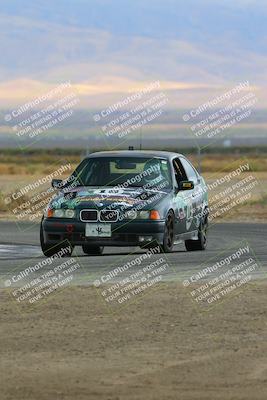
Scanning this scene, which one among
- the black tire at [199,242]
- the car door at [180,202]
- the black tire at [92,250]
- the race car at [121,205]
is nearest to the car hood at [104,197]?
the race car at [121,205]

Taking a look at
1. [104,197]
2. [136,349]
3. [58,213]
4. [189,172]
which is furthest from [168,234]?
[136,349]

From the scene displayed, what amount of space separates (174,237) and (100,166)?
160 cm

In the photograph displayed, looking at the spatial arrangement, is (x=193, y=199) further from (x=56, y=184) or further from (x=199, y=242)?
(x=56, y=184)

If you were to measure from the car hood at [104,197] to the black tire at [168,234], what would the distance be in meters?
0.34

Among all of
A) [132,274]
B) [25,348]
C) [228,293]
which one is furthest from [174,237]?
[25,348]

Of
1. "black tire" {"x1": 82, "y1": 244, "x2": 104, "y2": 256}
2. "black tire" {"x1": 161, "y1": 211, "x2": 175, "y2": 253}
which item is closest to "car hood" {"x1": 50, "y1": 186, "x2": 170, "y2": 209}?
"black tire" {"x1": 161, "y1": 211, "x2": 175, "y2": 253}

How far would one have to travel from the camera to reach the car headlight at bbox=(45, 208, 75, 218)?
1839 cm

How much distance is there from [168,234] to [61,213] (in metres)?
1.65

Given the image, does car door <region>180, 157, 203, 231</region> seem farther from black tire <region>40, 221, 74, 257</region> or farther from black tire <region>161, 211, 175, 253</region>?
black tire <region>40, 221, 74, 257</region>

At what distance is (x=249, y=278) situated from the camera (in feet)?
50.7

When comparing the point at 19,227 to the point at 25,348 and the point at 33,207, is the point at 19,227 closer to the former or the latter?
the point at 33,207

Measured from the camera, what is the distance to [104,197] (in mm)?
18484

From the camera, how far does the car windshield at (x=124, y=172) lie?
63.2 ft

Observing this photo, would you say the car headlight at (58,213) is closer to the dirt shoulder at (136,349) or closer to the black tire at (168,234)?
the black tire at (168,234)
